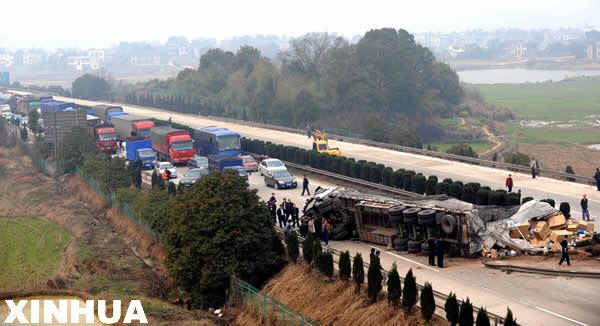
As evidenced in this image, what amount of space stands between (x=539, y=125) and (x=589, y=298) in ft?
283

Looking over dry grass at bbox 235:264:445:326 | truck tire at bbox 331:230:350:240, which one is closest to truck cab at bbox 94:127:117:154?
truck tire at bbox 331:230:350:240

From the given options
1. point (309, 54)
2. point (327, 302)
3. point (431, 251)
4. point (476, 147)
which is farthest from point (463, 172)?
point (309, 54)

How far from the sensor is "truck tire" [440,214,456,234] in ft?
77.3

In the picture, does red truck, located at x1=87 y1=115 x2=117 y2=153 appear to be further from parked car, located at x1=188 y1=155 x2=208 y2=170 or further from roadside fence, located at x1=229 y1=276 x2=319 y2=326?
roadside fence, located at x1=229 y1=276 x2=319 y2=326

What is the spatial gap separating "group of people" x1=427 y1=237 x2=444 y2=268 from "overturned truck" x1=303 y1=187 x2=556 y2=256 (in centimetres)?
60

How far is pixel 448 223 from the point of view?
2370 centimetres

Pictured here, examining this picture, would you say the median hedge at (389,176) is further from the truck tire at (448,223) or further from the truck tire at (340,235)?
the truck tire at (340,235)

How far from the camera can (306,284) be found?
77.3 feet

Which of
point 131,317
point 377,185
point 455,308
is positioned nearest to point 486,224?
point 455,308

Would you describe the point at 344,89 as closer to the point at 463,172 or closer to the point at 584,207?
the point at 463,172

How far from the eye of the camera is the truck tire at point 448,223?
23.5 metres

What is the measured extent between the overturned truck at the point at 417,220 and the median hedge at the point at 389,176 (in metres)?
5.18

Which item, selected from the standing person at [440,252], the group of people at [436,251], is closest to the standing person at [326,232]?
the group of people at [436,251]

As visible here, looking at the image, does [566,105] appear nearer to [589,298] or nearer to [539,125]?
[539,125]
